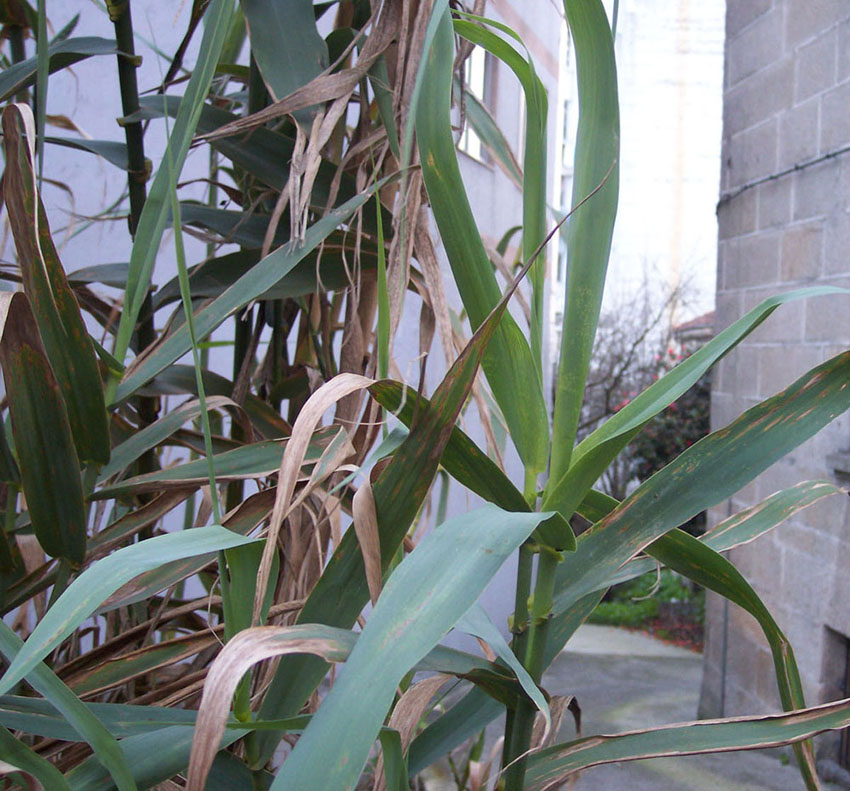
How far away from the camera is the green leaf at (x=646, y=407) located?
0.39 metres

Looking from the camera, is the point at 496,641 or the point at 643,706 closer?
the point at 496,641

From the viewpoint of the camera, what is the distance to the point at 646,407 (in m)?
0.41

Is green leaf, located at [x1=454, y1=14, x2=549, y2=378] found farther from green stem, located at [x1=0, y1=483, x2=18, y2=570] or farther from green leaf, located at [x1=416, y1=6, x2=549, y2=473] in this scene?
green stem, located at [x1=0, y1=483, x2=18, y2=570]

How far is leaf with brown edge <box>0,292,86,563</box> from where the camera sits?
1.61 feet

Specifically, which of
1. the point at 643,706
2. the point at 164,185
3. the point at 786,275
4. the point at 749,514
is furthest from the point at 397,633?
the point at 643,706

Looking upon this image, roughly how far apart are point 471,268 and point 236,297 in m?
0.21

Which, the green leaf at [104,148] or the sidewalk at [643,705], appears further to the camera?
the sidewalk at [643,705]

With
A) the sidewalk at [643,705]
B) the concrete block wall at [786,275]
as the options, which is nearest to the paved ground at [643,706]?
the sidewalk at [643,705]

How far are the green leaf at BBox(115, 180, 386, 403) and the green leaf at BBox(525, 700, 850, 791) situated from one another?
0.32m

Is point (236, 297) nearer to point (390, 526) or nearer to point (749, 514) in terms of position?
point (390, 526)

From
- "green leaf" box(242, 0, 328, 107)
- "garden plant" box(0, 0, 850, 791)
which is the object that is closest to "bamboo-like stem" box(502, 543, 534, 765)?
"garden plant" box(0, 0, 850, 791)

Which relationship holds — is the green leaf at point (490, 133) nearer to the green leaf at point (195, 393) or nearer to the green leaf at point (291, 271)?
the green leaf at point (291, 271)

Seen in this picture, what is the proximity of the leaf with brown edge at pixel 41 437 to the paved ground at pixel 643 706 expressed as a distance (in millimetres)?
1722

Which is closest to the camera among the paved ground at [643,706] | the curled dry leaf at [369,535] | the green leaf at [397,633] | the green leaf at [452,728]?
the green leaf at [397,633]
